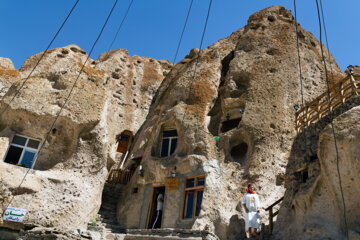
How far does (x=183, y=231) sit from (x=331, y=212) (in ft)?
14.2

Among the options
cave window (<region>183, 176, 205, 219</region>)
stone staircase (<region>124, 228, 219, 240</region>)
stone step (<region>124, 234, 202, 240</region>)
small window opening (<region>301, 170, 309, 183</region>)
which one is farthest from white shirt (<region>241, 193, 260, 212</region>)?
cave window (<region>183, 176, 205, 219</region>)

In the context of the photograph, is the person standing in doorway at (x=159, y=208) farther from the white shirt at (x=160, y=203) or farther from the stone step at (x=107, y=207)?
the stone step at (x=107, y=207)

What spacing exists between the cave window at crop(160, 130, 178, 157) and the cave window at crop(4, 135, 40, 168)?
6229mm

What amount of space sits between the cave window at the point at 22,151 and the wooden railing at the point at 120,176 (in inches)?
181

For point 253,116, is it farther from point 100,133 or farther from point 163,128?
point 100,133

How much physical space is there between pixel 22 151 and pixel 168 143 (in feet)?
23.4

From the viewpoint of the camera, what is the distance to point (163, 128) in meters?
18.1

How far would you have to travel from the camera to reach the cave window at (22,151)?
15633 mm

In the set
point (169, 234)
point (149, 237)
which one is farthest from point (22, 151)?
point (169, 234)

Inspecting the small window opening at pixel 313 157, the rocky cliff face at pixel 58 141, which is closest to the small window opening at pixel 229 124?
the rocky cliff face at pixel 58 141

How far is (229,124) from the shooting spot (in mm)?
17750

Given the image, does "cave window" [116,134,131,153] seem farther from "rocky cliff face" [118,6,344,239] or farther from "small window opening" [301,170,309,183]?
"small window opening" [301,170,309,183]

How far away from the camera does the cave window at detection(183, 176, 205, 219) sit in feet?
47.4

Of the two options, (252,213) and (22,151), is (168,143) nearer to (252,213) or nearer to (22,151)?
(22,151)
